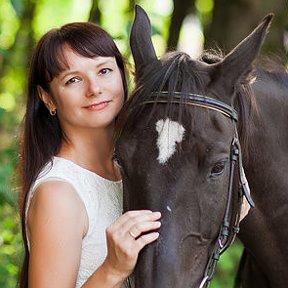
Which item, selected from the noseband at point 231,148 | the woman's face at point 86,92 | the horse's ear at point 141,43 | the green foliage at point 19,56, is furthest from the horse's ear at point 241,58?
the green foliage at point 19,56

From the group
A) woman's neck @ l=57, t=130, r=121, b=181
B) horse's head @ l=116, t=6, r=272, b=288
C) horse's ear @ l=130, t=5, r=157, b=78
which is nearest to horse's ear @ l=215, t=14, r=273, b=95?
horse's head @ l=116, t=6, r=272, b=288

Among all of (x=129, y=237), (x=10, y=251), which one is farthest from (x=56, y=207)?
(x=10, y=251)

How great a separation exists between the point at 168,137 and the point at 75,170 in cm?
52

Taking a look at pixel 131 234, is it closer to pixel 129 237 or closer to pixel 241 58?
pixel 129 237

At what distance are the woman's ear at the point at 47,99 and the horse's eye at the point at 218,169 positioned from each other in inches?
32.9

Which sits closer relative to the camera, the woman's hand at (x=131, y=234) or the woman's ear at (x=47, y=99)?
the woman's hand at (x=131, y=234)

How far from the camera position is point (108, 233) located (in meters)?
2.65

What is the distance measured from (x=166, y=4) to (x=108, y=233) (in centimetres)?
850

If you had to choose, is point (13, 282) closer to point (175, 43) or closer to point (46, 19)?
point (175, 43)

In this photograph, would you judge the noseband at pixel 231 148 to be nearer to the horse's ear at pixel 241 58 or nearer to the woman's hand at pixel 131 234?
the horse's ear at pixel 241 58

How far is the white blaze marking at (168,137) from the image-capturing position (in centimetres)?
271

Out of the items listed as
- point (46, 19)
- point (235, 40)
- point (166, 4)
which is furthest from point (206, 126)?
point (46, 19)

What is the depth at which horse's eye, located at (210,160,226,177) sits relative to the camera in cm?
277

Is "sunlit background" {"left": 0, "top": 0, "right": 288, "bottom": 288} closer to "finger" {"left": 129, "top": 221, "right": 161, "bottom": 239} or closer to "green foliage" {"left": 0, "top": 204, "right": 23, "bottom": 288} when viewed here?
"green foliage" {"left": 0, "top": 204, "right": 23, "bottom": 288}
